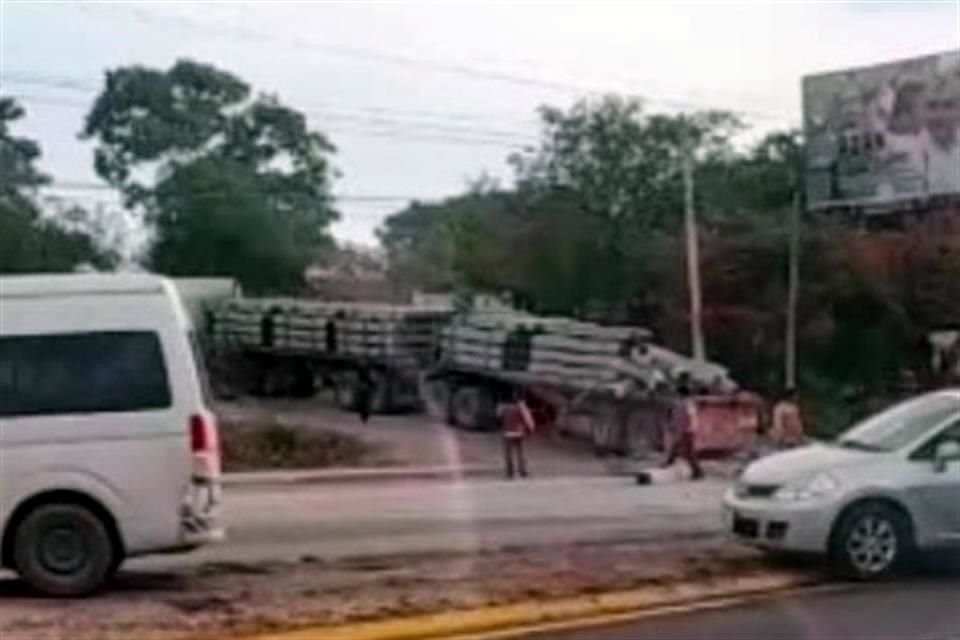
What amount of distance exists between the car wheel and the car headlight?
242 millimetres

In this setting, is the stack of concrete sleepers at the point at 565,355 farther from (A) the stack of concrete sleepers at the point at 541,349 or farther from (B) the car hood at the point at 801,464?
(B) the car hood at the point at 801,464

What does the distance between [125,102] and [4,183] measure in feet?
36.0

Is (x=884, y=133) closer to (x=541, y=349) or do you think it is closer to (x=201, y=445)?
(x=541, y=349)

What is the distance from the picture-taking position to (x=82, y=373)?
13.9 m

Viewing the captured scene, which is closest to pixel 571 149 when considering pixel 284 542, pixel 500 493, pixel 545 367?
pixel 545 367

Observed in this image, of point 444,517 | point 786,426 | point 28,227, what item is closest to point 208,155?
point 28,227

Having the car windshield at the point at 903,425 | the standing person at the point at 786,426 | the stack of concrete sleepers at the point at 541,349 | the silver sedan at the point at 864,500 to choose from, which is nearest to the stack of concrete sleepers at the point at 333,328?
the stack of concrete sleepers at the point at 541,349

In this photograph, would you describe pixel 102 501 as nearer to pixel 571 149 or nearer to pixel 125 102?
pixel 571 149

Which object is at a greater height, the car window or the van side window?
the van side window

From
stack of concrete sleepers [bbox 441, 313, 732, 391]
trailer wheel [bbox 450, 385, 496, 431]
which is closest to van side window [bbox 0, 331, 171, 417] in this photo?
stack of concrete sleepers [bbox 441, 313, 732, 391]

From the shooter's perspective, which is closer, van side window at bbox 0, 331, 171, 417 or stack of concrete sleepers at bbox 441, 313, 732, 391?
van side window at bbox 0, 331, 171, 417

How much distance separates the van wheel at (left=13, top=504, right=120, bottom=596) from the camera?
1374 centimetres

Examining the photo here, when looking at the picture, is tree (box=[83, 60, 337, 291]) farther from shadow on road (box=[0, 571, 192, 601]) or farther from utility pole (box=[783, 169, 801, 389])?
shadow on road (box=[0, 571, 192, 601])

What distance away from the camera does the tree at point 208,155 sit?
70312mm
